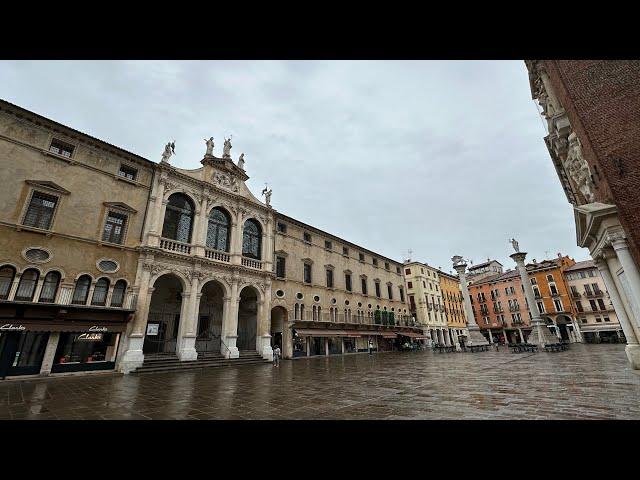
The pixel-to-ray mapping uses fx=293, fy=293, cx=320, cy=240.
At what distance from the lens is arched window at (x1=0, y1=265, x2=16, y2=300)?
12750mm

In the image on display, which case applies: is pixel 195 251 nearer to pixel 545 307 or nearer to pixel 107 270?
pixel 107 270

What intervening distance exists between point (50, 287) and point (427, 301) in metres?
41.9

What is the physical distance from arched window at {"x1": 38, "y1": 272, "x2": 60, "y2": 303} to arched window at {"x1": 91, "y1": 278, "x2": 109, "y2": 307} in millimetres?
1540

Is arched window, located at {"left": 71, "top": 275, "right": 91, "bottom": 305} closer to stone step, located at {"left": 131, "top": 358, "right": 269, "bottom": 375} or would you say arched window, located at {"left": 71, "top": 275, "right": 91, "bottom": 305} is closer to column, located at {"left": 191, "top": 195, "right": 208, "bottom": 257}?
stone step, located at {"left": 131, "top": 358, "right": 269, "bottom": 375}

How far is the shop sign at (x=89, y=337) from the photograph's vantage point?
563 inches

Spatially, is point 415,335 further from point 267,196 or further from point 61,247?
point 61,247

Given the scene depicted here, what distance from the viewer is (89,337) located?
47.6ft

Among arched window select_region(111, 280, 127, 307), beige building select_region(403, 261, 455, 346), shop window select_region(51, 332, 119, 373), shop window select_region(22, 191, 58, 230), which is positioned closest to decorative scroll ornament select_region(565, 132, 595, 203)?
arched window select_region(111, 280, 127, 307)

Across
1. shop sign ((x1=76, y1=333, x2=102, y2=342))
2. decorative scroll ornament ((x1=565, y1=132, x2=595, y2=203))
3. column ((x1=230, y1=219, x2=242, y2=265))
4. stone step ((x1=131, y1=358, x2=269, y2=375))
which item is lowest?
stone step ((x1=131, y1=358, x2=269, y2=375))

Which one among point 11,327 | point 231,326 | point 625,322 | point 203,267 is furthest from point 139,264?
point 625,322
